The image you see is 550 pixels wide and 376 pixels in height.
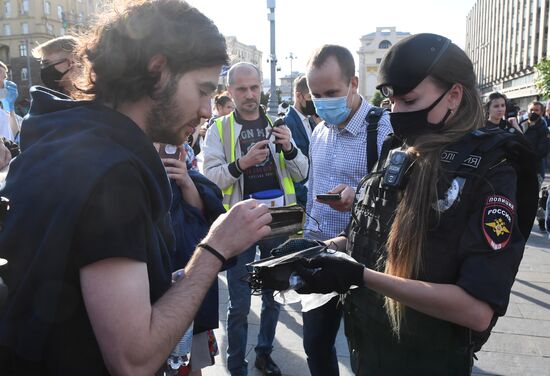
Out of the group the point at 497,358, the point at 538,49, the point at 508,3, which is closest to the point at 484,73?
the point at 508,3

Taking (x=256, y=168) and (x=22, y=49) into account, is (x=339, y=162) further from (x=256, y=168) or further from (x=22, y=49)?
(x=22, y=49)

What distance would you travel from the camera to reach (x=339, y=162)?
115 inches

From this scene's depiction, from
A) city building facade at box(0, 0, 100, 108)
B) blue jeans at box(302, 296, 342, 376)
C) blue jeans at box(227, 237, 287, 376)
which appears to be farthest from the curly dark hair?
city building facade at box(0, 0, 100, 108)

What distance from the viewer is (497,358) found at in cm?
357

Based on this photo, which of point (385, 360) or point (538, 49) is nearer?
point (385, 360)

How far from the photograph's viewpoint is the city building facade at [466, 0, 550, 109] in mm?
46312

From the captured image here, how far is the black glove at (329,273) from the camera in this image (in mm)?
1620

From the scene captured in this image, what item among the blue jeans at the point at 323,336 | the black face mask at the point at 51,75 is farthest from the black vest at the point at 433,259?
the black face mask at the point at 51,75

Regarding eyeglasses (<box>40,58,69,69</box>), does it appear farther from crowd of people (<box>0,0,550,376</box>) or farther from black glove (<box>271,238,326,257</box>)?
black glove (<box>271,238,326,257</box>)

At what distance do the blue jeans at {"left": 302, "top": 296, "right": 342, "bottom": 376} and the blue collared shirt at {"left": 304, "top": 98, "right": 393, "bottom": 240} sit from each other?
1.65ft

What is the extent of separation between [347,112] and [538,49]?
5380 cm

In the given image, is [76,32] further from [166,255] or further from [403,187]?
[403,187]

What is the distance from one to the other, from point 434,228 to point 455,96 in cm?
57

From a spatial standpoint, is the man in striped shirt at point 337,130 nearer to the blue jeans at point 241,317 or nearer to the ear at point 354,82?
the ear at point 354,82
